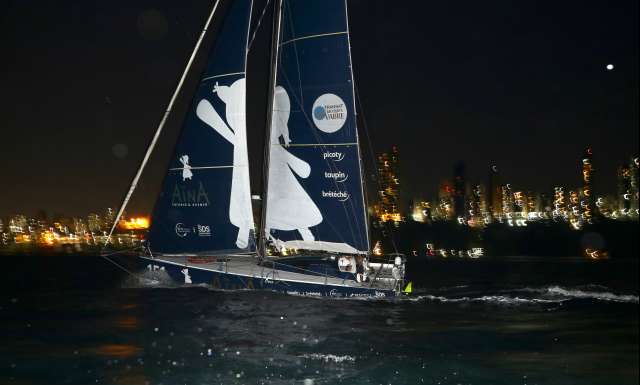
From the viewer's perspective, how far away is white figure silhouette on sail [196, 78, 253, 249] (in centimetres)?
3062

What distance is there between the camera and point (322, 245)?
30.5 meters

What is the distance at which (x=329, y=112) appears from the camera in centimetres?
2986

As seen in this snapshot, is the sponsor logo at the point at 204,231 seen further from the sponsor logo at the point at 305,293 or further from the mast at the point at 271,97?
the sponsor logo at the point at 305,293

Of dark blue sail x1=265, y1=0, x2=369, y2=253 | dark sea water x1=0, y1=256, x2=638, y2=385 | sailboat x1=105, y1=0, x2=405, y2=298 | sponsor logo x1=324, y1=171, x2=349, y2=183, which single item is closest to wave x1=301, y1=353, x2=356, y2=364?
dark sea water x1=0, y1=256, x2=638, y2=385

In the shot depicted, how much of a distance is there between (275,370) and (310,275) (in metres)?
11.5

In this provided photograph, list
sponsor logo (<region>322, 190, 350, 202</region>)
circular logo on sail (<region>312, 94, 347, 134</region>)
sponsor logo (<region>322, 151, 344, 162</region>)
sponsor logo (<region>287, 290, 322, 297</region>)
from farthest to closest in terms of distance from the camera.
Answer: sponsor logo (<region>322, 190, 350, 202</region>), sponsor logo (<region>322, 151, 344, 162</region>), circular logo on sail (<region>312, 94, 347, 134</region>), sponsor logo (<region>287, 290, 322, 297</region>)

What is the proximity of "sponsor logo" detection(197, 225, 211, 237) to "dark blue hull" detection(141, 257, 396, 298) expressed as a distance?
6.66 feet

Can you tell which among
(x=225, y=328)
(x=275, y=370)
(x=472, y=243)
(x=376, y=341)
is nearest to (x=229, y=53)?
(x=225, y=328)

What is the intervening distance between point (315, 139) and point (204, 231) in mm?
6312

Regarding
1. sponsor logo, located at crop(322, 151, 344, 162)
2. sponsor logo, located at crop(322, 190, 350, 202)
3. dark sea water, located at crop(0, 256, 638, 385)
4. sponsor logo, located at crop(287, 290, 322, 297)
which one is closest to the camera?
dark sea water, located at crop(0, 256, 638, 385)

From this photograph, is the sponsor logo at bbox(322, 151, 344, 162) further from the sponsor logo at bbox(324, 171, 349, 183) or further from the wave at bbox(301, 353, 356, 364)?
the wave at bbox(301, 353, 356, 364)

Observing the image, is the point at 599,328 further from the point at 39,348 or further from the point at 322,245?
the point at 39,348

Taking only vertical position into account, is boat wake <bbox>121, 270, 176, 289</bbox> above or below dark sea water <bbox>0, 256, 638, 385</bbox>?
above

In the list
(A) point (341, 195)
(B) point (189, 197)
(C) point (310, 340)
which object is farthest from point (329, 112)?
(C) point (310, 340)
